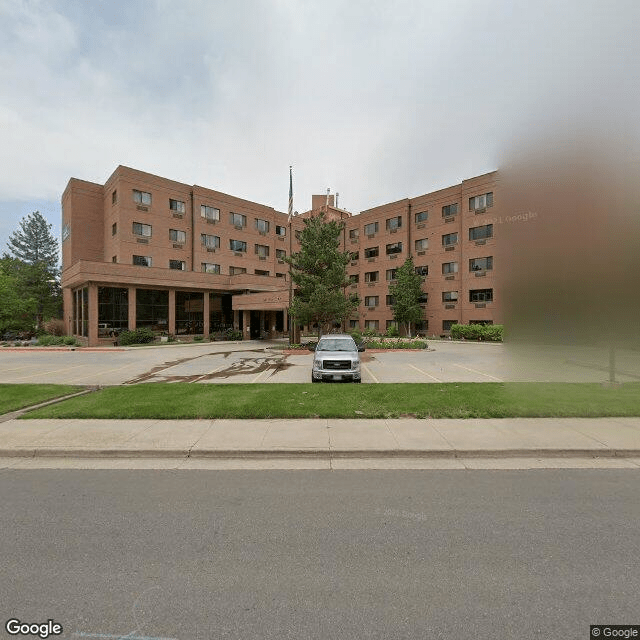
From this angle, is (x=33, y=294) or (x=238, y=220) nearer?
(x=238, y=220)

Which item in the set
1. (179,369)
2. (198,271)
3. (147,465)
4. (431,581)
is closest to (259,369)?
(179,369)

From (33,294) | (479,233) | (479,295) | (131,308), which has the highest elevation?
(479,233)

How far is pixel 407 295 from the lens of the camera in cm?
3862

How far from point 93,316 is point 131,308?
3100 millimetres

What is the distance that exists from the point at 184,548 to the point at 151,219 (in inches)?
1517

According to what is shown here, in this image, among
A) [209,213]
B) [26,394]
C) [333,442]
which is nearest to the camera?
[333,442]

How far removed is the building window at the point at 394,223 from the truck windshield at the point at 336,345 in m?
34.1

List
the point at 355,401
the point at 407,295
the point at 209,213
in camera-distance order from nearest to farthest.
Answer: the point at 355,401 → the point at 407,295 → the point at 209,213

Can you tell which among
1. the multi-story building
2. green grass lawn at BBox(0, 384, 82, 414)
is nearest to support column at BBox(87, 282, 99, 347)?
the multi-story building

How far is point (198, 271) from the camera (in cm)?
3775

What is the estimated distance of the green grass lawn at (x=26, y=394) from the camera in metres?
9.16

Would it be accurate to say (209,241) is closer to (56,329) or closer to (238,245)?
(238,245)

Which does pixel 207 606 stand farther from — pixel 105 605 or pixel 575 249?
pixel 575 249

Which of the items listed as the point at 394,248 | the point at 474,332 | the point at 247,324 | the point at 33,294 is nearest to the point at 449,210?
the point at 394,248
